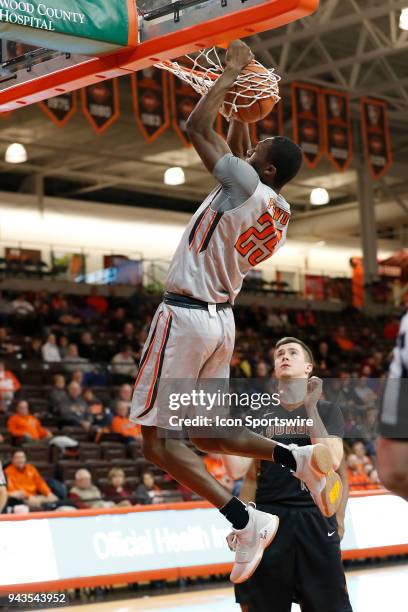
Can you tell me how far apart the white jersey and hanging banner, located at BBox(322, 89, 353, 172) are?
15560 millimetres

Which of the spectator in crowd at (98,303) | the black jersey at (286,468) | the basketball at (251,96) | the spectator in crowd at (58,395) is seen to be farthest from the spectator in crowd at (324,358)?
the basketball at (251,96)

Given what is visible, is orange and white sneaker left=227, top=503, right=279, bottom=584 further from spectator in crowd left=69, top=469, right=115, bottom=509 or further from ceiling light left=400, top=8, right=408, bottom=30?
ceiling light left=400, top=8, right=408, bottom=30

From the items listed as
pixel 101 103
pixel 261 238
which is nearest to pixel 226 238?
pixel 261 238

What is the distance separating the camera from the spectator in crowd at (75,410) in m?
16.0

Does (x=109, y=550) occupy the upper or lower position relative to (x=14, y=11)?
lower

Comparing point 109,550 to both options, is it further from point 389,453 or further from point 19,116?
point 19,116

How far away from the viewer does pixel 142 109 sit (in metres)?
17.4

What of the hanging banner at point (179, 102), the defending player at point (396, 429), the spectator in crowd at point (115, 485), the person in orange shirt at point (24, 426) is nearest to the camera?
the defending player at point (396, 429)

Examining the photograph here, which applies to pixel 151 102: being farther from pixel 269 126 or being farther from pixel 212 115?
pixel 212 115

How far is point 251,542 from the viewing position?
17.4 feet

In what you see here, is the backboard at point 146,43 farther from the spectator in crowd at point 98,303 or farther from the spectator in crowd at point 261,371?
the spectator in crowd at point 98,303

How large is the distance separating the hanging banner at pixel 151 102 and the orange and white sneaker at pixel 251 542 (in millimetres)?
12609

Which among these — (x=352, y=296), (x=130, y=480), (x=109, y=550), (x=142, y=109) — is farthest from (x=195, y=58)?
(x=352, y=296)

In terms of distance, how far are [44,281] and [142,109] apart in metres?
8.43
